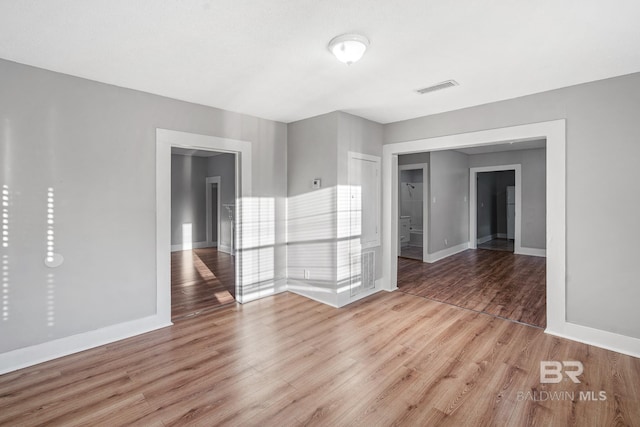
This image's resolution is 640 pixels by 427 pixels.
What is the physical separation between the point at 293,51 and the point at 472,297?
12.4ft

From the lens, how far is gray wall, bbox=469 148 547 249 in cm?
707

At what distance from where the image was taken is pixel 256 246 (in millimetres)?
4215

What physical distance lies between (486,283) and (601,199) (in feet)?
7.91

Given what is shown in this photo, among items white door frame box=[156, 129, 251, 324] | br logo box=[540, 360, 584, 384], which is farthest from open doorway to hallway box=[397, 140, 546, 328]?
white door frame box=[156, 129, 251, 324]

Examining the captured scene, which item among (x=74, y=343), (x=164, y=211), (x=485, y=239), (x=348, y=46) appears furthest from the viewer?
(x=485, y=239)

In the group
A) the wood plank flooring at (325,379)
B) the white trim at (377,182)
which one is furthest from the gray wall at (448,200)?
the wood plank flooring at (325,379)

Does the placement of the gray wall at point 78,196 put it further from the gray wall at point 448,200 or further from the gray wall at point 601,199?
the gray wall at point 448,200

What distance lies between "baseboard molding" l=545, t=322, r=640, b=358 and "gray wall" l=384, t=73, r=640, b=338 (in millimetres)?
50

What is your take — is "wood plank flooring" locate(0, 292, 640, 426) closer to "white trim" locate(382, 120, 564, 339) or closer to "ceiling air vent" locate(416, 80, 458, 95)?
"white trim" locate(382, 120, 564, 339)

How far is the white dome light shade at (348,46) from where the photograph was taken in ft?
6.79

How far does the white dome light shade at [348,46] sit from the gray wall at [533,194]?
6.82m

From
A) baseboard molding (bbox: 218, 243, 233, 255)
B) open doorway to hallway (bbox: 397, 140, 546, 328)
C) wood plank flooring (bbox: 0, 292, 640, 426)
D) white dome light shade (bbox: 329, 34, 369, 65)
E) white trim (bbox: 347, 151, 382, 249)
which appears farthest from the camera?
baseboard molding (bbox: 218, 243, 233, 255)

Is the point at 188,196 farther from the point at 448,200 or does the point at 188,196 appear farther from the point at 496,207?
the point at 496,207

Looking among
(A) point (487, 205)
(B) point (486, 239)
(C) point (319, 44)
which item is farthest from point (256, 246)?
(A) point (487, 205)
